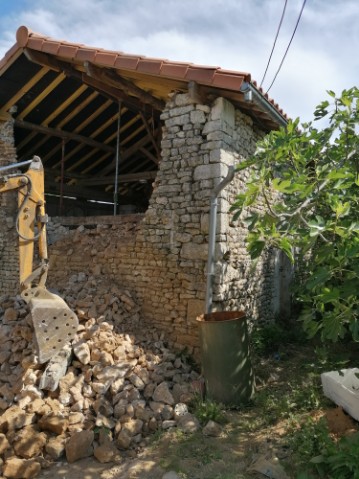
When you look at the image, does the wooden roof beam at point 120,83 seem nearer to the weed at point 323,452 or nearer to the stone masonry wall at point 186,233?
the stone masonry wall at point 186,233

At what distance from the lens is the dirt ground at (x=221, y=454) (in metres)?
3.17

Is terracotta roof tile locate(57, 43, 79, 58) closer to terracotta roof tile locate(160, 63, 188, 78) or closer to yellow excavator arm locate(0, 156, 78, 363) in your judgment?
terracotta roof tile locate(160, 63, 188, 78)

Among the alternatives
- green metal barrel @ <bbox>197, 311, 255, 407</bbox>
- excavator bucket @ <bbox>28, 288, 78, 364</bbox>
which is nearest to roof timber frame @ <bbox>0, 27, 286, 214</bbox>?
green metal barrel @ <bbox>197, 311, 255, 407</bbox>

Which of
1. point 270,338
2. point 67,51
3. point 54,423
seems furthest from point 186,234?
point 67,51

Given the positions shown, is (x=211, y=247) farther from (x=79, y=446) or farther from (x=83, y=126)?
(x=83, y=126)

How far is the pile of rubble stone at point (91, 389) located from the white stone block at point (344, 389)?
1562mm

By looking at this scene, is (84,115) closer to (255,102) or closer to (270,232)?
(255,102)

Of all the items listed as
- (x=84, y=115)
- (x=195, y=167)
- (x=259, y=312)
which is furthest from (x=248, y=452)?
(x=84, y=115)

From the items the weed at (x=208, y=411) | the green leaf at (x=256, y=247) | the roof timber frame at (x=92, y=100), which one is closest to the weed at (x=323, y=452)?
the weed at (x=208, y=411)

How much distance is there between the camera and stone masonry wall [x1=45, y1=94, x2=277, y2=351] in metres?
5.03

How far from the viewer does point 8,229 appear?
297 inches

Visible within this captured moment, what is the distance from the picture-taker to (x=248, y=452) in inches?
136

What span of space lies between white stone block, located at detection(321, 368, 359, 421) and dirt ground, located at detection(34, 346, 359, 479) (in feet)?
0.31

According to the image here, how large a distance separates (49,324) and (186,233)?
2197 mm
